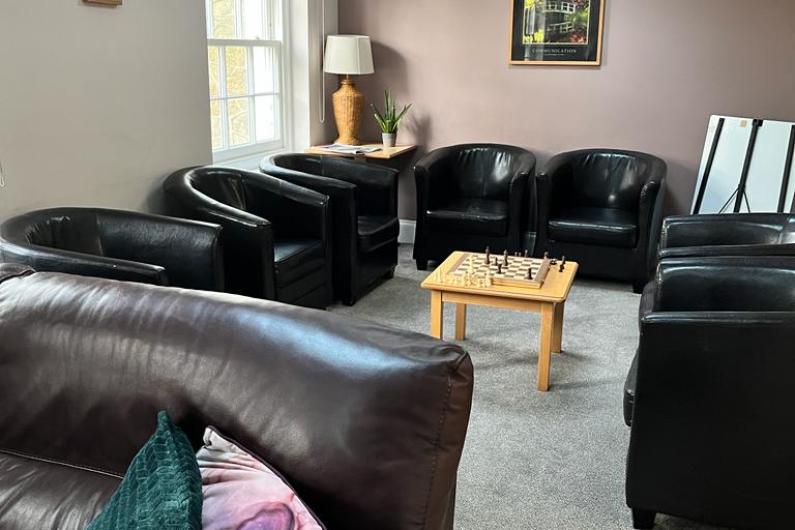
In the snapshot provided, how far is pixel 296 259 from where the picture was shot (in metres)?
3.68

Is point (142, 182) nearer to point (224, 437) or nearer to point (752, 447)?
point (224, 437)

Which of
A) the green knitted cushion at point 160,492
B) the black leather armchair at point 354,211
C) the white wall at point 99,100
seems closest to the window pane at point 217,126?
the black leather armchair at point 354,211

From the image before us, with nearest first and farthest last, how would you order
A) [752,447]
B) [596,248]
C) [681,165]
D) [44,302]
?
[44,302], [752,447], [596,248], [681,165]

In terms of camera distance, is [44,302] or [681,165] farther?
[681,165]

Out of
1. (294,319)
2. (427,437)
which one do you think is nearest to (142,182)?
(294,319)

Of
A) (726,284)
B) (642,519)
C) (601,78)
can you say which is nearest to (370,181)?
(601,78)

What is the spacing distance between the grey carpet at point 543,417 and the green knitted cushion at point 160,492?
1267mm

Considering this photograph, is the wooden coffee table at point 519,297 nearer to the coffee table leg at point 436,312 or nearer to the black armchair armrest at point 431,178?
the coffee table leg at point 436,312

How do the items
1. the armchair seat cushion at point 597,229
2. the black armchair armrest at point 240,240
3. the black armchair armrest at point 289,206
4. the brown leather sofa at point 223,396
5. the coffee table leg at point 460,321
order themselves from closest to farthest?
the brown leather sofa at point 223,396 → the black armchair armrest at point 240,240 → the coffee table leg at point 460,321 → the black armchair armrest at point 289,206 → the armchair seat cushion at point 597,229

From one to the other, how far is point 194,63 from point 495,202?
83.8 inches

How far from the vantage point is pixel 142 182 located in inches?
141

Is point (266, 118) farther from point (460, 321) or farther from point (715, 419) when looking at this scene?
point (715, 419)

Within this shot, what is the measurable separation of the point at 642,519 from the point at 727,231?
4.78 ft

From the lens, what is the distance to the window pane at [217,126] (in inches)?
176
